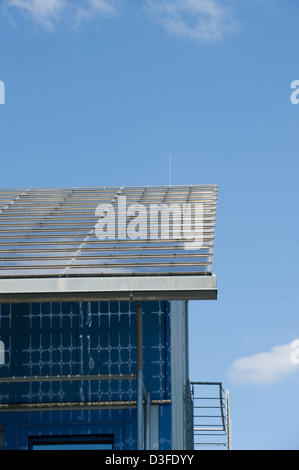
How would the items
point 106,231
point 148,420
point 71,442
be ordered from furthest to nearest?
point 106,231 < point 71,442 < point 148,420

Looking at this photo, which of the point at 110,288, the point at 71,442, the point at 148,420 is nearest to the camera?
the point at 110,288

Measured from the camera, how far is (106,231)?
44.3ft

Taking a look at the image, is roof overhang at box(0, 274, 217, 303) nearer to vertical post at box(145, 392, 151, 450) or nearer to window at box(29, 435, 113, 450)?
vertical post at box(145, 392, 151, 450)

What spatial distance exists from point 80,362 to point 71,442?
3.30 feet

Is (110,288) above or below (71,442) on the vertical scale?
above

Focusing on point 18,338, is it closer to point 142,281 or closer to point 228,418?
point 142,281

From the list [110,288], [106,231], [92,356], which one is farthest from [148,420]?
[106,231]

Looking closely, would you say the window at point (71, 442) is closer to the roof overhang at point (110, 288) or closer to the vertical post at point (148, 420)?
the vertical post at point (148, 420)

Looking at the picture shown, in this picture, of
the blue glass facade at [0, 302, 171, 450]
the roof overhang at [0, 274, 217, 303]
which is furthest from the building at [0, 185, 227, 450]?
the roof overhang at [0, 274, 217, 303]

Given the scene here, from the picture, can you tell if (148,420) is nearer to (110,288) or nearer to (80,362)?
(80,362)

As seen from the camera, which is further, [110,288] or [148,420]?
[148,420]
